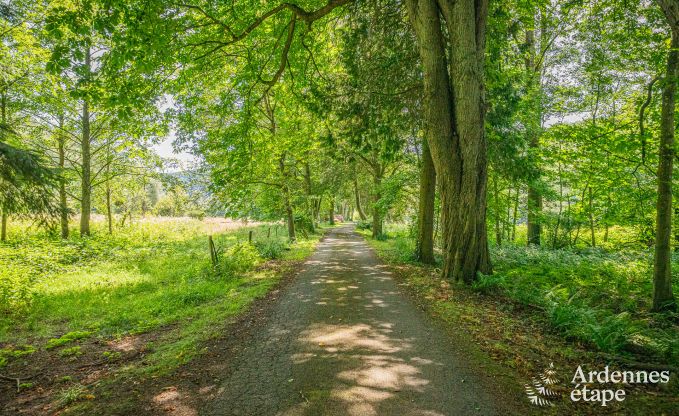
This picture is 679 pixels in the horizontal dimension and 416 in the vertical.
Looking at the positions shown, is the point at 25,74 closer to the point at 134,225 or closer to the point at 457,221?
the point at 134,225

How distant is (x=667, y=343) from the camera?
4227 mm

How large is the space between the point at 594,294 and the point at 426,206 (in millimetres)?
5338

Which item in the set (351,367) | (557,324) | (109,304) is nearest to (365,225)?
(109,304)

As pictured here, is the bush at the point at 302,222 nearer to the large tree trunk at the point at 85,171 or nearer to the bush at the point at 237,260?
the bush at the point at 237,260

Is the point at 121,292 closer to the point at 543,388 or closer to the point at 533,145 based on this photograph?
the point at 543,388

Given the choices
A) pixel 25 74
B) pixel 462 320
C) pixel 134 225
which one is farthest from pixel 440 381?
pixel 134 225

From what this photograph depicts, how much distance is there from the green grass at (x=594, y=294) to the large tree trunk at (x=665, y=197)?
0.47m

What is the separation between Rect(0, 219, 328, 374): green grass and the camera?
5.82 meters

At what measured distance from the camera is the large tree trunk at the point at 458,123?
7.48m

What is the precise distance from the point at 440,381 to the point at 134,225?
22213mm

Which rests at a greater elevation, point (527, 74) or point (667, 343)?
point (527, 74)

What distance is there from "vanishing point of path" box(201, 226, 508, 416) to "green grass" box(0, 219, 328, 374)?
1283mm

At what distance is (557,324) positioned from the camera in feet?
16.8

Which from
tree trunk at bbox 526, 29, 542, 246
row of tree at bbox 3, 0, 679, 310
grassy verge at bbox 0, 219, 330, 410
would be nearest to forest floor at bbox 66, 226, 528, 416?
grassy verge at bbox 0, 219, 330, 410
